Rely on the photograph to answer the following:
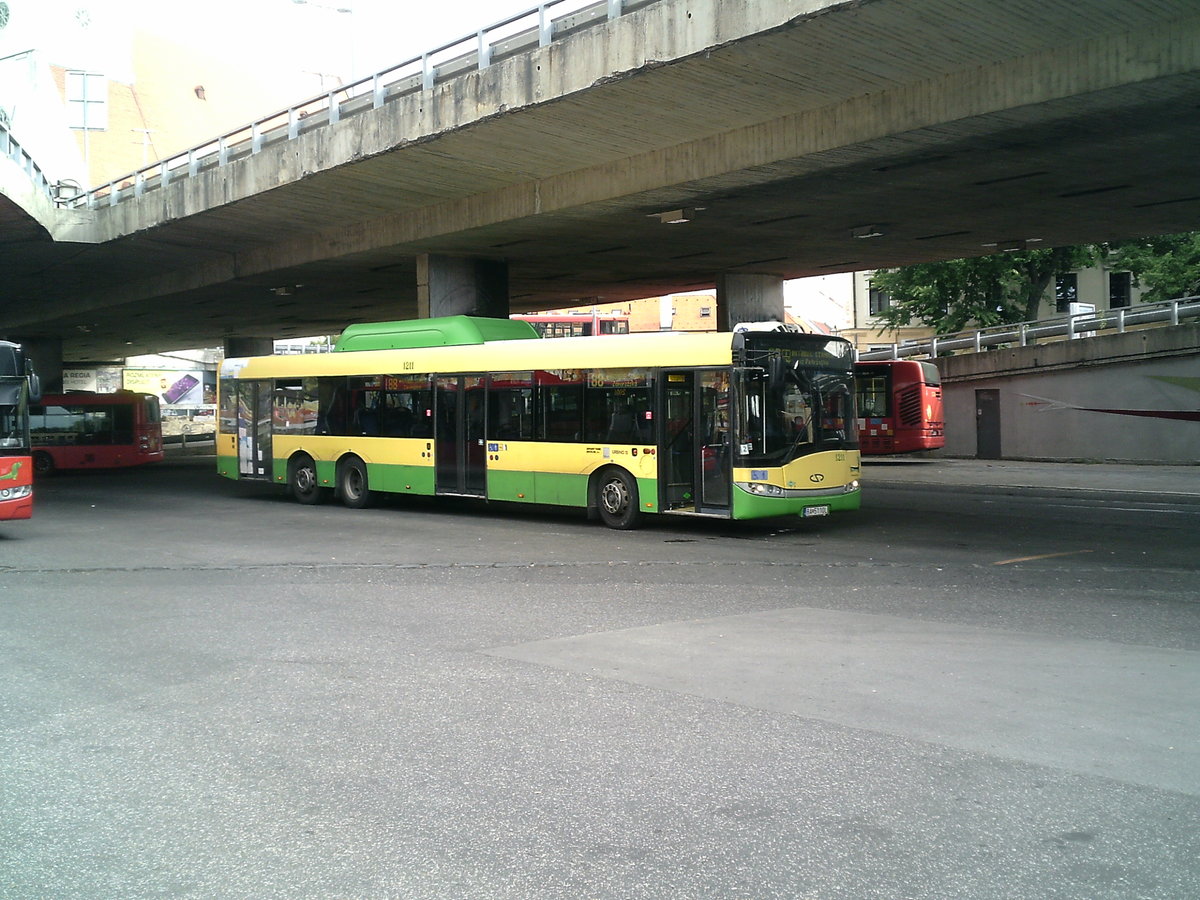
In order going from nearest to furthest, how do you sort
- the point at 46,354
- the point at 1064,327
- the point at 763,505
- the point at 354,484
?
1. the point at 763,505
2. the point at 354,484
3. the point at 1064,327
4. the point at 46,354

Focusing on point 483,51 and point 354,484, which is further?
point 354,484

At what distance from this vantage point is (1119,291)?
167 feet

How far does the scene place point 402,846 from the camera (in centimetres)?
457

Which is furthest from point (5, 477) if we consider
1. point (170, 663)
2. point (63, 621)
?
point (170, 663)

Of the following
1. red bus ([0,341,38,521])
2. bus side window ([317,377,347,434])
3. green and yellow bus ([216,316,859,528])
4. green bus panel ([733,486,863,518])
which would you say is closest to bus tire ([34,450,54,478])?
green and yellow bus ([216,316,859,528])

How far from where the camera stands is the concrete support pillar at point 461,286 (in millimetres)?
27062

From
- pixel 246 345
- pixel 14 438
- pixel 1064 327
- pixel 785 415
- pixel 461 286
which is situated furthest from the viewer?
pixel 246 345

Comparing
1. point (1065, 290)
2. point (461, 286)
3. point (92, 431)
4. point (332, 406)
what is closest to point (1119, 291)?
point (1065, 290)

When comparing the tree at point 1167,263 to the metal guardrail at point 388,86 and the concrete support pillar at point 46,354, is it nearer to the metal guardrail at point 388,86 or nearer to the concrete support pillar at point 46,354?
the metal guardrail at point 388,86

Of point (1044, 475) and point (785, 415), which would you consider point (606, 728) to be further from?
point (1044, 475)

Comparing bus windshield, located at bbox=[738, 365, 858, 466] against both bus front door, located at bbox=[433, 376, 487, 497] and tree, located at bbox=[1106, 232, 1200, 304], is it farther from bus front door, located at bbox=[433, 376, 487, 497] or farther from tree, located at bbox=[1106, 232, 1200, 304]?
tree, located at bbox=[1106, 232, 1200, 304]

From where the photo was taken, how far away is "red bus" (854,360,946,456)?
34.4 metres

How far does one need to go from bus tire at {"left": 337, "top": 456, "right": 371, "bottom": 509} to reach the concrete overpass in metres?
5.59

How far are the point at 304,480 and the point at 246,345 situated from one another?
137 ft
